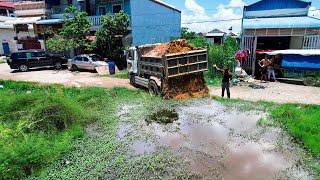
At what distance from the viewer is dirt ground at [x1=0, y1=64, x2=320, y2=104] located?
44.1 feet

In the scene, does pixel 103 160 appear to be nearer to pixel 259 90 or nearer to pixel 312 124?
pixel 312 124

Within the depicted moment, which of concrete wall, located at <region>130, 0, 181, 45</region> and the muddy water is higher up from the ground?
concrete wall, located at <region>130, 0, 181, 45</region>

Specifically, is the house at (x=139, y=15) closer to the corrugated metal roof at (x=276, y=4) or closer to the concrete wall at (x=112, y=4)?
the concrete wall at (x=112, y=4)

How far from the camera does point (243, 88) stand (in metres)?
15.9

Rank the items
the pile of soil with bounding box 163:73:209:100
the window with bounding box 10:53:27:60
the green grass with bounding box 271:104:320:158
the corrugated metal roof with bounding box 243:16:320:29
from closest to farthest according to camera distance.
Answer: the green grass with bounding box 271:104:320:158 → the pile of soil with bounding box 163:73:209:100 → the corrugated metal roof with bounding box 243:16:320:29 → the window with bounding box 10:53:27:60

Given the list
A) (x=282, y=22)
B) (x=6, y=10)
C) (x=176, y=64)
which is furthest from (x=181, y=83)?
(x=6, y=10)

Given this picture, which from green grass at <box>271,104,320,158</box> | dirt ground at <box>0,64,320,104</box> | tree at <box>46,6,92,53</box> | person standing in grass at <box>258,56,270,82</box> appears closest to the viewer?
green grass at <box>271,104,320,158</box>

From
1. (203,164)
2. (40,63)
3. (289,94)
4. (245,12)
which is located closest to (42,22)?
(40,63)

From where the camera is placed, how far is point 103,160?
6.91 metres

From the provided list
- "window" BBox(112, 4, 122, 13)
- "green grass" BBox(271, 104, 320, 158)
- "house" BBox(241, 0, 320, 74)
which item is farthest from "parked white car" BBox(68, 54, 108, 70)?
"green grass" BBox(271, 104, 320, 158)

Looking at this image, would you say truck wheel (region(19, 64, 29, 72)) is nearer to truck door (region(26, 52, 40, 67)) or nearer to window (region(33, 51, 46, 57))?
truck door (region(26, 52, 40, 67))

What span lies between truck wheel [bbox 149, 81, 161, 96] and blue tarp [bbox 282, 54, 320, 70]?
8.52 meters

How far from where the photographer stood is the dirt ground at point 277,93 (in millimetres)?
13164

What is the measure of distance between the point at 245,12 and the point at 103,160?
687 inches
